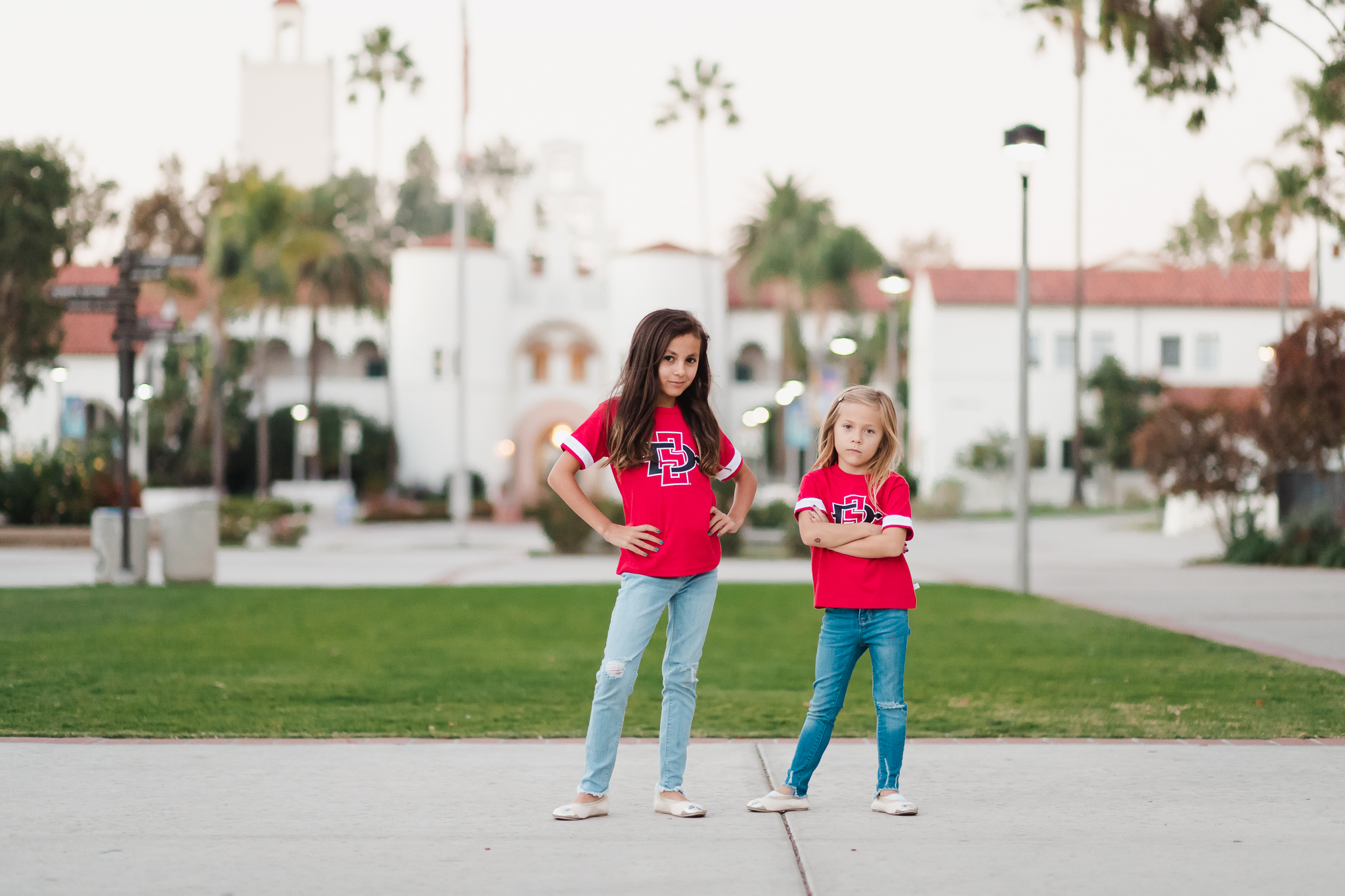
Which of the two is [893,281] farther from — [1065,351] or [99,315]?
[99,315]

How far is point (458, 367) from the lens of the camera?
115ft

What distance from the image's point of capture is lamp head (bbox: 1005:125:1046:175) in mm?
14602

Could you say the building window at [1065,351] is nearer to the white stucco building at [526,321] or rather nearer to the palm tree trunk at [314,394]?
the white stucco building at [526,321]

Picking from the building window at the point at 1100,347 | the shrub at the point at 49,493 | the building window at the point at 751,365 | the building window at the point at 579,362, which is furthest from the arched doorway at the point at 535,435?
the shrub at the point at 49,493

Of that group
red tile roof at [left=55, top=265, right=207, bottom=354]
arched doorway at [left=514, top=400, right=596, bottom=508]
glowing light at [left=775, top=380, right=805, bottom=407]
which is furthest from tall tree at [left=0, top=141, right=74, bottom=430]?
arched doorway at [left=514, top=400, right=596, bottom=508]

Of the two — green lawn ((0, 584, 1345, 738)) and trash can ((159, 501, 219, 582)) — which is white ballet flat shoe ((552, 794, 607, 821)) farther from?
trash can ((159, 501, 219, 582))

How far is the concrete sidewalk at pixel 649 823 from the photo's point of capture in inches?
160

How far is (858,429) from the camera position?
4.86m

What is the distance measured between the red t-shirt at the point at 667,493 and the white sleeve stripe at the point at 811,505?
0.31m

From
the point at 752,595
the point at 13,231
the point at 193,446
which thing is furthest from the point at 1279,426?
the point at 193,446

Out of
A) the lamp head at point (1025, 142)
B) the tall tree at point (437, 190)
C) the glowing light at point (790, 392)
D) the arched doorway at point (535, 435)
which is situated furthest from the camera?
the tall tree at point (437, 190)

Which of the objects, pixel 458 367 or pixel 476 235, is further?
pixel 476 235

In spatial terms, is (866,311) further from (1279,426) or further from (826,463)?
(826,463)

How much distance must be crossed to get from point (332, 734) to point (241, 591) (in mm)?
9950
